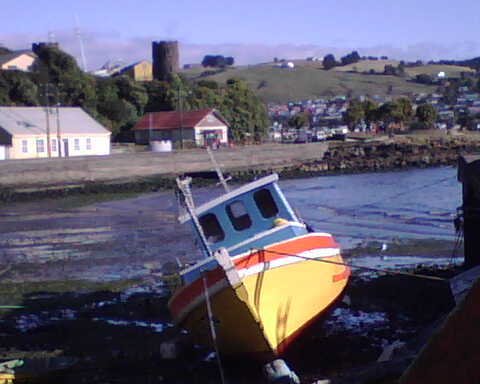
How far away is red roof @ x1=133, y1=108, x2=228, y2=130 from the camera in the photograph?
69500 millimetres

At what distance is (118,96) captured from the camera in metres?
75.8

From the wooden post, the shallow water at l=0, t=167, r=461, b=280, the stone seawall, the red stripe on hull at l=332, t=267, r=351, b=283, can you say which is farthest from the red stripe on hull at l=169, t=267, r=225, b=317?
the stone seawall

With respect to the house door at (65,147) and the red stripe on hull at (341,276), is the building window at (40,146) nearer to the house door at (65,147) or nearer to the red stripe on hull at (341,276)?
the house door at (65,147)

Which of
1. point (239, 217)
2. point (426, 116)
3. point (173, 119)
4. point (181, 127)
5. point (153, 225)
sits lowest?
point (426, 116)

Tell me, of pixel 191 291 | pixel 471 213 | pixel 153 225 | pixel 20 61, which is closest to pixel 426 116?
pixel 20 61

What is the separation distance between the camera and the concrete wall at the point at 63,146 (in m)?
56.1

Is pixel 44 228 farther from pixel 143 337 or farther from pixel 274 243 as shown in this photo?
pixel 274 243

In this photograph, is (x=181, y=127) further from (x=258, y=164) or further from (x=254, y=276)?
(x=254, y=276)

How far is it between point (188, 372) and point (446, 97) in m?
155

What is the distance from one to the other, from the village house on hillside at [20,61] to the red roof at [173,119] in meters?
12.5

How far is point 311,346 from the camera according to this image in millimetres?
12359

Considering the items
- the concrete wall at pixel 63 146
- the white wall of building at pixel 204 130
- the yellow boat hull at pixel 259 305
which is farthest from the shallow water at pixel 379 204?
the white wall of building at pixel 204 130

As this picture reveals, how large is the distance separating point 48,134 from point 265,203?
46800 millimetres

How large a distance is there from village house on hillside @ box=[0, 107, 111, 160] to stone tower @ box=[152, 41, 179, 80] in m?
39.3
